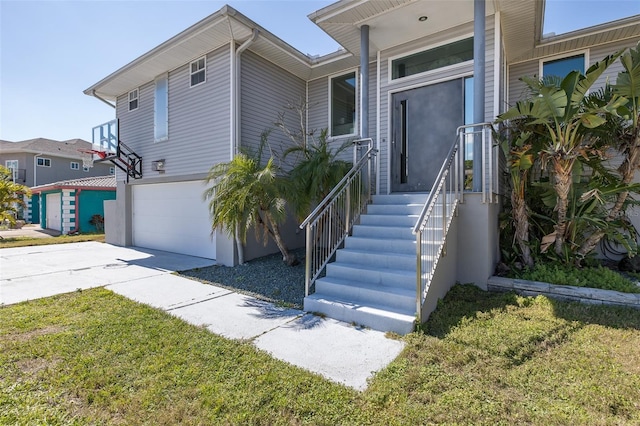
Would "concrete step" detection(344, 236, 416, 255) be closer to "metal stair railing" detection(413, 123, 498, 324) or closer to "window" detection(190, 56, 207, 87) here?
"metal stair railing" detection(413, 123, 498, 324)

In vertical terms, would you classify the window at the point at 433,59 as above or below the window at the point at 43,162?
below

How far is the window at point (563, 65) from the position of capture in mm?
6644

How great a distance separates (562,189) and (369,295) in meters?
3.32

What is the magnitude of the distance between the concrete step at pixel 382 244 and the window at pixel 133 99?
29.8 feet

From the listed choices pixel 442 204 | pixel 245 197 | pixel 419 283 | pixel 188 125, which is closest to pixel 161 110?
pixel 188 125

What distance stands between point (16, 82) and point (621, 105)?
690 inches

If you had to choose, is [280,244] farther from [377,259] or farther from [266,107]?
[266,107]

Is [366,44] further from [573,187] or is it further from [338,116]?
[573,187]

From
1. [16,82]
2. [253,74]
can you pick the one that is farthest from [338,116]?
[16,82]

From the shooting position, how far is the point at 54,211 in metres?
17.3

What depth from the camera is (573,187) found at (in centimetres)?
493

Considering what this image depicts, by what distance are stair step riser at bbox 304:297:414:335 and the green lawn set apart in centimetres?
21

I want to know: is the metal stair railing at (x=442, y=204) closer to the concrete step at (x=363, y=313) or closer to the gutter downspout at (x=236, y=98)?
the concrete step at (x=363, y=313)

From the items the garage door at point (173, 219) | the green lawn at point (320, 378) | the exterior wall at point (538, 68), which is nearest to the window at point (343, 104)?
the exterior wall at point (538, 68)
